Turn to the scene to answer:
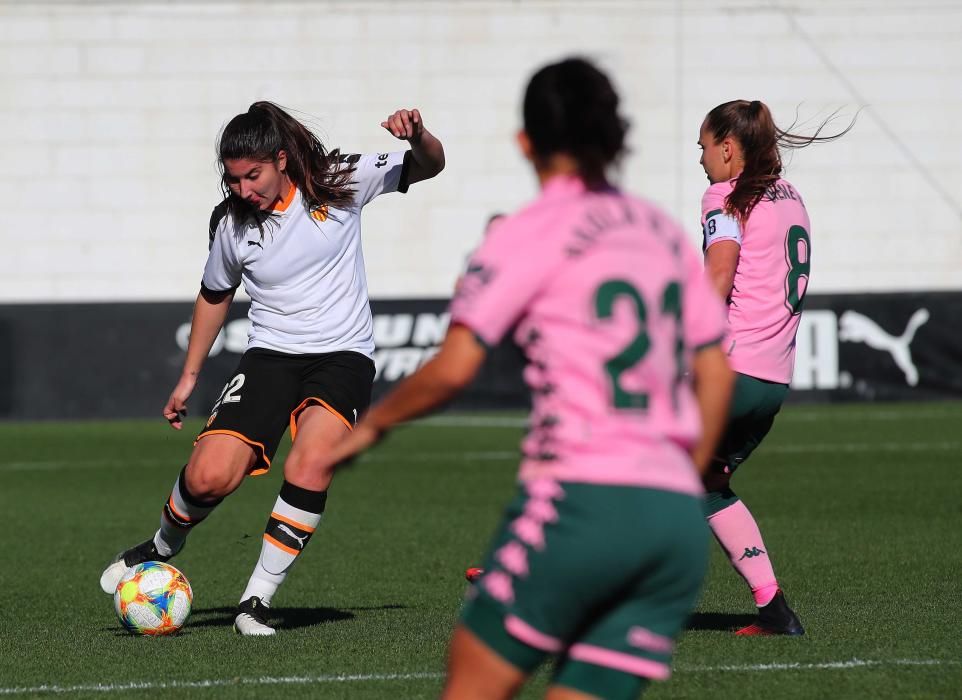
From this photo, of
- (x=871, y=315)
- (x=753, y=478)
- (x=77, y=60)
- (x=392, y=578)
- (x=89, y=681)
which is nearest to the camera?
(x=89, y=681)

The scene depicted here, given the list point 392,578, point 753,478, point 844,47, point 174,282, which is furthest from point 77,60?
point 392,578

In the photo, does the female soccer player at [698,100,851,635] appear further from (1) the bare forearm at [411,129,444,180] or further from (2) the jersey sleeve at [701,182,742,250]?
(1) the bare forearm at [411,129,444,180]

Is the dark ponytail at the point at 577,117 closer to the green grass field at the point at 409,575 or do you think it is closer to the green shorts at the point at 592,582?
the green shorts at the point at 592,582

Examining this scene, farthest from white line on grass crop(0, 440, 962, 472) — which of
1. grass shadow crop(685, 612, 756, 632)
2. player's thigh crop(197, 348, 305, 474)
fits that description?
player's thigh crop(197, 348, 305, 474)

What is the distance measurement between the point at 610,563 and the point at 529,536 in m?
0.16

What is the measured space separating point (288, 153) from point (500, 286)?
3237 mm

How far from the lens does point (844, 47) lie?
20.6 metres

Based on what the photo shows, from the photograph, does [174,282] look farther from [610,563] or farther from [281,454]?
[610,563]

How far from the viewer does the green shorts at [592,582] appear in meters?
2.82

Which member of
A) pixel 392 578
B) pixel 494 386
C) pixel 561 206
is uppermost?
pixel 561 206

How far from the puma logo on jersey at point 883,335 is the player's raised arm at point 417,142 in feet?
43.0

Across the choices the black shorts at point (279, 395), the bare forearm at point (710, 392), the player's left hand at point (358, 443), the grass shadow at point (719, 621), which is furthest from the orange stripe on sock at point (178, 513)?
the bare forearm at point (710, 392)

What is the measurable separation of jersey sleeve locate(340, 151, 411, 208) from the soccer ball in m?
1.66

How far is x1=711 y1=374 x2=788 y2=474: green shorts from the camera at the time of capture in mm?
5508
